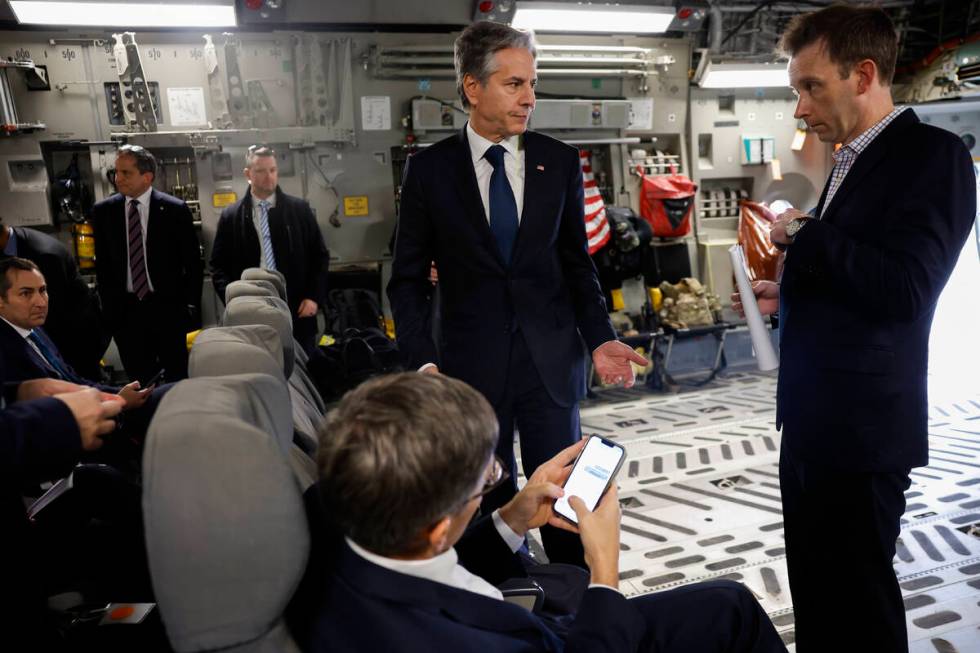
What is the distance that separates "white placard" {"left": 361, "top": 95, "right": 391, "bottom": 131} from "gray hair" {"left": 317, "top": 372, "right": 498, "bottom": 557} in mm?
5700

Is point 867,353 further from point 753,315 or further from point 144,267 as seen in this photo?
point 144,267

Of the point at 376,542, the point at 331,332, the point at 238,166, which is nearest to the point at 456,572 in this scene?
the point at 376,542

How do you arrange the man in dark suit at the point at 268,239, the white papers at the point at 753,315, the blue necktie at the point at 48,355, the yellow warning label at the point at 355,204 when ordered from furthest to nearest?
1. the yellow warning label at the point at 355,204
2. the man in dark suit at the point at 268,239
3. the blue necktie at the point at 48,355
4. the white papers at the point at 753,315

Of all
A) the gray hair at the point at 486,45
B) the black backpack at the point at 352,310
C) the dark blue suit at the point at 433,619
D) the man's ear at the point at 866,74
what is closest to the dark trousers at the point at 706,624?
the dark blue suit at the point at 433,619

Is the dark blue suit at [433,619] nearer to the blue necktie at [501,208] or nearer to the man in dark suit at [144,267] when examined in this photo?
the blue necktie at [501,208]

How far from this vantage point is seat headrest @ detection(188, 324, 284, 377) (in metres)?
1.61

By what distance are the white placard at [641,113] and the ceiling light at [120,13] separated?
12.4 ft

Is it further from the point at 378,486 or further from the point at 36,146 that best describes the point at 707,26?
the point at 378,486

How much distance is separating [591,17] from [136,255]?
14.0 feet

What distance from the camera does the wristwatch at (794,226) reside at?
188 centimetres

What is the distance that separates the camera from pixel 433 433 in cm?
111

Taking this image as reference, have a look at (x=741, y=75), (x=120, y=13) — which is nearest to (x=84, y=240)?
(x=120, y=13)

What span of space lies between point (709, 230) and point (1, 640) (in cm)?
720

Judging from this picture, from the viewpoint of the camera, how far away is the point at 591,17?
626 cm
